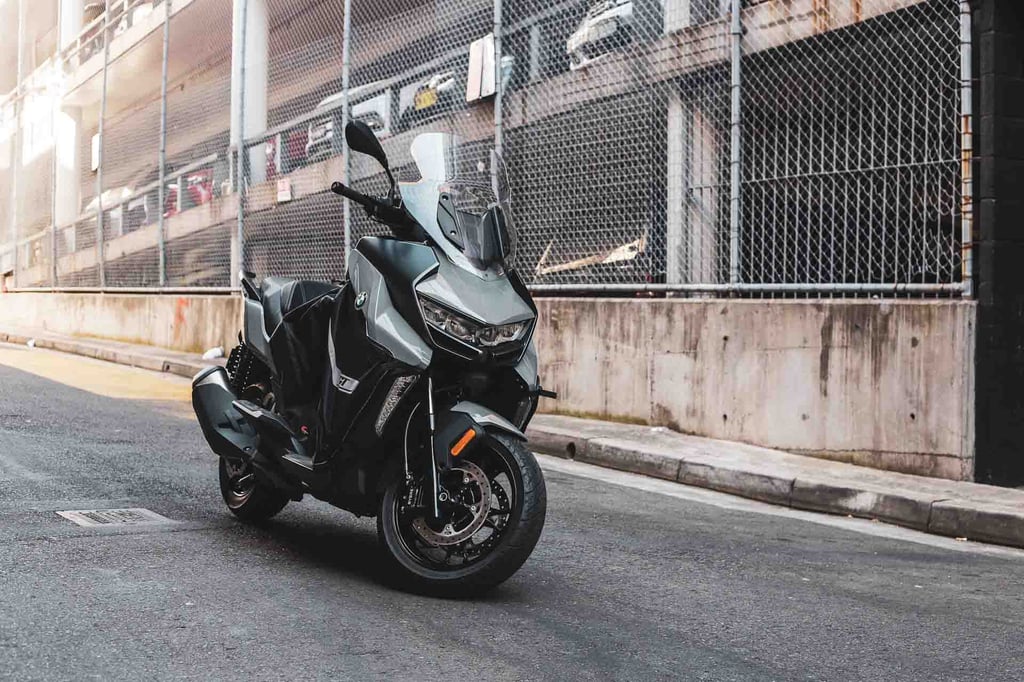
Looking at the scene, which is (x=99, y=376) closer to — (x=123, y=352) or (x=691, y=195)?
(x=123, y=352)

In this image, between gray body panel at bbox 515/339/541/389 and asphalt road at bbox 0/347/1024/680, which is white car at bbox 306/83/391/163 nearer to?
asphalt road at bbox 0/347/1024/680

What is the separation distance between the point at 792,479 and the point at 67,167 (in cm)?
1858

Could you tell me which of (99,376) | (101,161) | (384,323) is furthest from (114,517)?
(101,161)

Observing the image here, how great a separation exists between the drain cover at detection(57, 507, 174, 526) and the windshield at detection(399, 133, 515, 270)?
6.46ft

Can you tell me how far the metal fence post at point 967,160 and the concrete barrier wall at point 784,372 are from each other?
28 cm

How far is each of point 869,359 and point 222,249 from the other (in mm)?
10453

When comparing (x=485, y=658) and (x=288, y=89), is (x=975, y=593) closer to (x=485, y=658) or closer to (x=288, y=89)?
(x=485, y=658)

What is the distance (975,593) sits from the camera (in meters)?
5.00

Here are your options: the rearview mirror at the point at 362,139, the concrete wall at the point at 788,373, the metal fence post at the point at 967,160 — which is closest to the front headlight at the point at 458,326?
the rearview mirror at the point at 362,139

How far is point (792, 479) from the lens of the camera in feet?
23.6

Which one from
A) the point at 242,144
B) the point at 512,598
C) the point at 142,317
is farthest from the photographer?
the point at 142,317

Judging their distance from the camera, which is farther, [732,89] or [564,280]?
[564,280]

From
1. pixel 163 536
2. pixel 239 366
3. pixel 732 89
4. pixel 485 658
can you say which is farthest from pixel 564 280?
pixel 485 658

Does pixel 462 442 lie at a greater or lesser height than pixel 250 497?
greater
